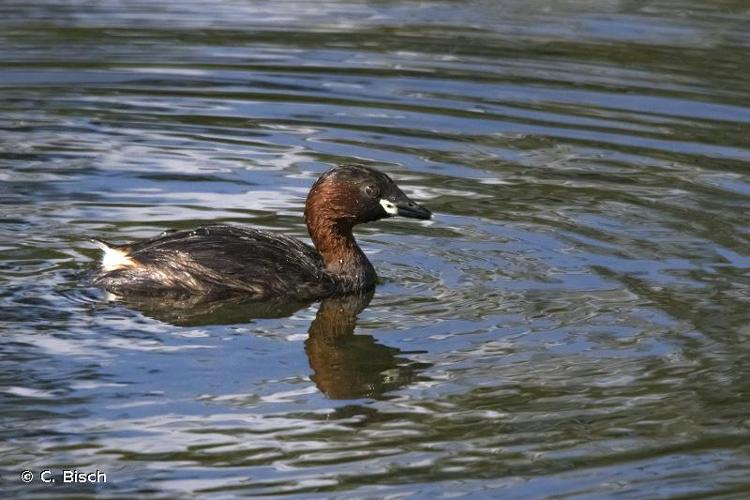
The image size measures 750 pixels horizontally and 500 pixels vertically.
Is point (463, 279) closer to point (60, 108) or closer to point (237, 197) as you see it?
point (237, 197)

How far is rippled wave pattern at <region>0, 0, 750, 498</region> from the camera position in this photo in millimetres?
6855

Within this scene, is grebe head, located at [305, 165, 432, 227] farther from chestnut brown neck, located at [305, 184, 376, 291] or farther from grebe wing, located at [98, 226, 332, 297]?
grebe wing, located at [98, 226, 332, 297]

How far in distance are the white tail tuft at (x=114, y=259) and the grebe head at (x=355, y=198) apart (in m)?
1.20

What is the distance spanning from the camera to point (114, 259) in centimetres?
917

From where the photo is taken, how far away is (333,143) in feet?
41.0

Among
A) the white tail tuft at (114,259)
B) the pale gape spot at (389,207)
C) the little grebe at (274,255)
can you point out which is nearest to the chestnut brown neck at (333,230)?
the little grebe at (274,255)

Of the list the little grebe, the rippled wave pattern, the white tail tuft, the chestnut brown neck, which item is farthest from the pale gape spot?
the white tail tuft

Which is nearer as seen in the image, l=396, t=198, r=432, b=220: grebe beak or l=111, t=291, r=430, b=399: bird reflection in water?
l=111, t=291, r=430, b=399: bird reflection in water

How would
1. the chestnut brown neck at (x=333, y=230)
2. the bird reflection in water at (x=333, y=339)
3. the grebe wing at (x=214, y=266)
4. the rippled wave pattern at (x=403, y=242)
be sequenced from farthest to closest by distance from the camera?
the chestnut brown neck at (x=333, y=230) < the grebe wing at (x=214, y=266) < the bird reflection in water at (x=333, y=339) < the rippled wave pattern at (x=403, y=242)

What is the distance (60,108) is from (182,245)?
4541mm

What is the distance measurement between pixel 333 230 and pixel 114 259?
1336 millimetres

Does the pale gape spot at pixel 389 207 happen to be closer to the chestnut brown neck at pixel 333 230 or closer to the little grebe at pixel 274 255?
the little grebe at pixel 274 255

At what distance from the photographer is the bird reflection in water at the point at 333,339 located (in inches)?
309

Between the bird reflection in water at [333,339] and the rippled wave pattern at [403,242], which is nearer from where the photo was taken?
the rippled wave pattern at [403,242]
